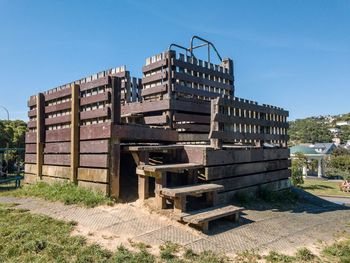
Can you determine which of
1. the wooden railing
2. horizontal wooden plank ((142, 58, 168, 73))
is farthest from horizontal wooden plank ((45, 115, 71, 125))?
the wooden railing

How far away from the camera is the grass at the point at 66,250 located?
3.96 meters

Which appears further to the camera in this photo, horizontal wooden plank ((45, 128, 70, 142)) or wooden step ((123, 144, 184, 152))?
horizontal wooden plank ((45, 128, 70, 142))

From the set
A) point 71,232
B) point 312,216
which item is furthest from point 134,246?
point 312,216

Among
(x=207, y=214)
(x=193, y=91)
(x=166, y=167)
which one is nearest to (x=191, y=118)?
(x=193, y=91)

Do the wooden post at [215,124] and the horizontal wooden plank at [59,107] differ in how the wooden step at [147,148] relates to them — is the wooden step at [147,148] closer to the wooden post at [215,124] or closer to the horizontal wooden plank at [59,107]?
the wooden post at [215,124]

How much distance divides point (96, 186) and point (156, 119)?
2.62 meters

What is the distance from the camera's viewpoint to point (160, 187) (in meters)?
5.62

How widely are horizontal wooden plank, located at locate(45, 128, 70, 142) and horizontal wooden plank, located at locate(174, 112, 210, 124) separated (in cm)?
310

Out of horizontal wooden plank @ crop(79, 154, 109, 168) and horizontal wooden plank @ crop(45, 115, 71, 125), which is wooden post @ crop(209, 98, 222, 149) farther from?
horizontal wooden plank @ crop(45, 115, 71, 125)

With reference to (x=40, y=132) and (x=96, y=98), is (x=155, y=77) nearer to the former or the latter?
(x=96, y=98)

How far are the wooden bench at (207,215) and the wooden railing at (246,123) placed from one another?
5.55 feet

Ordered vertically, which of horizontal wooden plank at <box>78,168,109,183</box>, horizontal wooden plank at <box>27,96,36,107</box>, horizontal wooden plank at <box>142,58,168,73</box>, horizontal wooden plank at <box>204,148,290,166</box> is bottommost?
horizontal wooden plank at <box>78,168,109,183</box>

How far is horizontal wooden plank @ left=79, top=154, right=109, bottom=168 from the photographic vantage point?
6531 millimetres

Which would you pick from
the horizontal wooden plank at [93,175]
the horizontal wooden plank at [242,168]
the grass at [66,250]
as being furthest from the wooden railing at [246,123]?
the grass at [66,250]
